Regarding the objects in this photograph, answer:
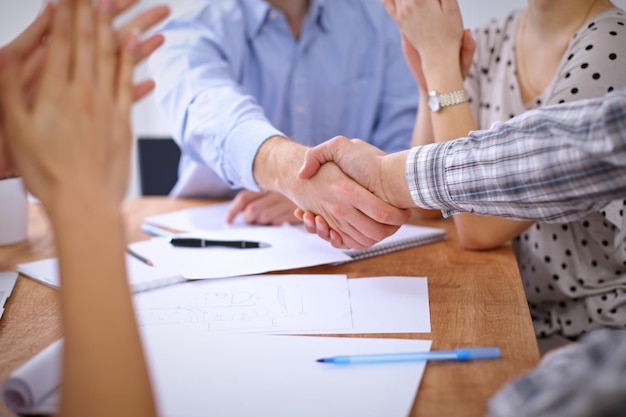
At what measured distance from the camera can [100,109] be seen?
566 mm

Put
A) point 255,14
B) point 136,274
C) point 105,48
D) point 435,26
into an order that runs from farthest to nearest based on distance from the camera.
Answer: point 255,14
point 435,26
point 136,274
point 105,48

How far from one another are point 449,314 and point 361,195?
27cm

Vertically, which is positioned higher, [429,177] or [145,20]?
[145,20]

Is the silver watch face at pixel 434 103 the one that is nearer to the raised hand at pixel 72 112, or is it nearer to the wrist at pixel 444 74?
the wrist at pixel 444 74

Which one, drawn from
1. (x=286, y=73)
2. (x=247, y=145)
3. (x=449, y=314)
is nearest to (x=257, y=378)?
(x=449, y=314)

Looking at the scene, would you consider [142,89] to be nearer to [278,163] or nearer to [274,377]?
[274,377]

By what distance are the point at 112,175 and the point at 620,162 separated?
1.64ft

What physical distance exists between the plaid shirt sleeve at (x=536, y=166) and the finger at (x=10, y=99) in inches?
20.9

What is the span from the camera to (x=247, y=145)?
46.3 inches

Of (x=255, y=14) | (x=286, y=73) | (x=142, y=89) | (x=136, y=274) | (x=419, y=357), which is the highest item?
(x=255, y=14)

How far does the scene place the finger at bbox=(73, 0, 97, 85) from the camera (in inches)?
22.3

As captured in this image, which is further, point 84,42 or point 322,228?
point 322,228

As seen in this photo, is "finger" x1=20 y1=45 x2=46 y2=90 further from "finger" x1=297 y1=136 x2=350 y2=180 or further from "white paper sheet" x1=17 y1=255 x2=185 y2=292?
"finger" x1=297 y1=136 x2=350 y2=180

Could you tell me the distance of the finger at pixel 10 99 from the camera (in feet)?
1.79
